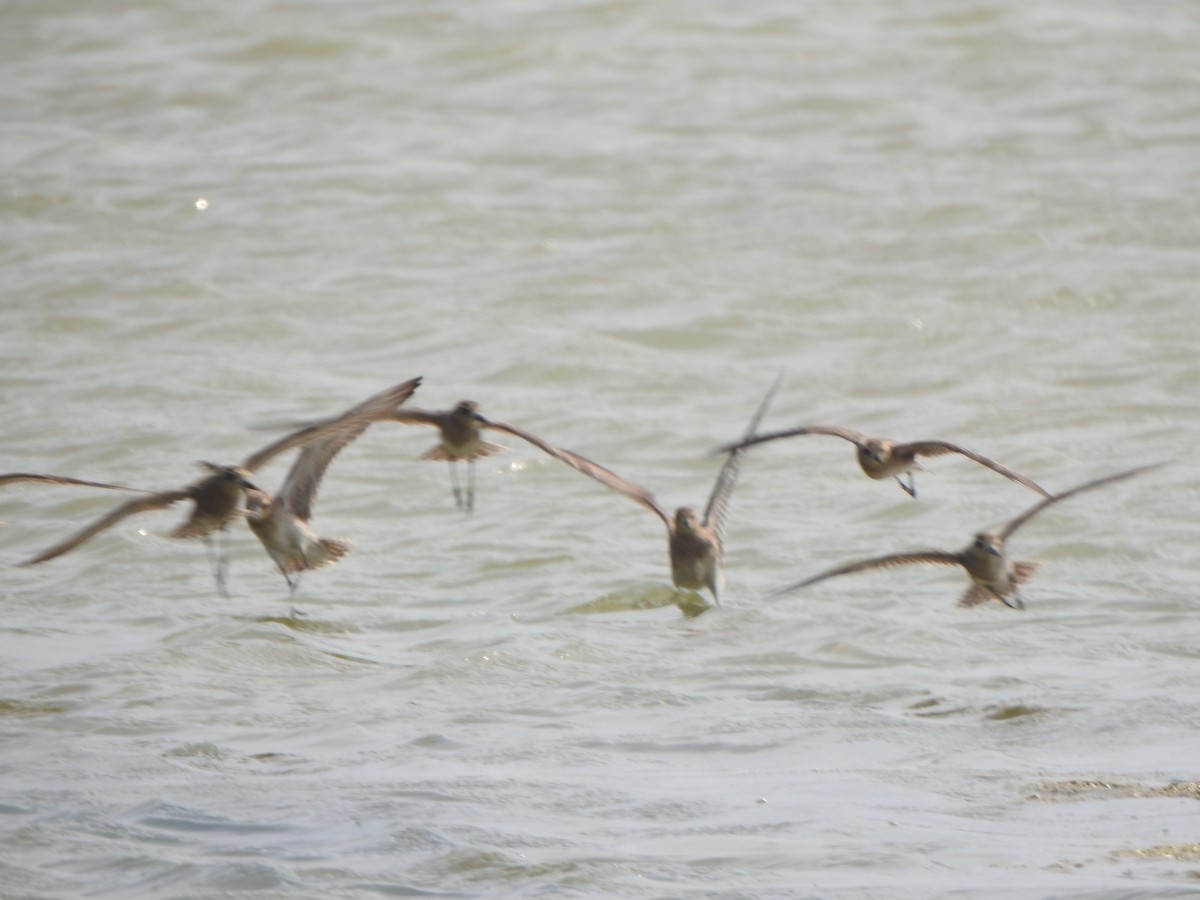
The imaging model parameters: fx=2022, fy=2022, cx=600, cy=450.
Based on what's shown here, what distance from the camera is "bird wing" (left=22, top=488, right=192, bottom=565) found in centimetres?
779

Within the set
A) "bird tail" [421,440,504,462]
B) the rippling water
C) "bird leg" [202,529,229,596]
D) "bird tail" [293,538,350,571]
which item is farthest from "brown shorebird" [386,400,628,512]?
"bird leg" [202,529,229,596]

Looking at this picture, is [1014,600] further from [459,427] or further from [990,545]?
[459,427]

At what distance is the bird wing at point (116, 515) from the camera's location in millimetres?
7789

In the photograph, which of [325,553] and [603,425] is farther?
[603,425]

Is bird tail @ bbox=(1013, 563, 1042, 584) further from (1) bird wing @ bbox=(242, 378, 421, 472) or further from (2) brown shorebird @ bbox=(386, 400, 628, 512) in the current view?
(1) bird wing @ bbox=(242, 378, 421, 472)

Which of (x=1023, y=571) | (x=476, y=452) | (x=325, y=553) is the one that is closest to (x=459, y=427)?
(x=476, y=452)

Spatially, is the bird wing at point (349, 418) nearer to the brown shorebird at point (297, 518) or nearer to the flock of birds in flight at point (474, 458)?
the flock of birds in flight at point (474, 458)

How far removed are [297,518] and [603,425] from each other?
3.58m

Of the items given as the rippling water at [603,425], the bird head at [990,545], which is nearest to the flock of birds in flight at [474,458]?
the bird head at [990,545]

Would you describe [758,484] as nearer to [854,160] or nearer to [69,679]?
[69,679]

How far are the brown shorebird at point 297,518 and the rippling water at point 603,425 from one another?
1.22 ft

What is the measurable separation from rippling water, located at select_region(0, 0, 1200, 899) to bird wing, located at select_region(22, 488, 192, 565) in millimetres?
715

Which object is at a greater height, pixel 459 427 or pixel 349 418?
pixel 349 418

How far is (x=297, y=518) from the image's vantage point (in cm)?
964
